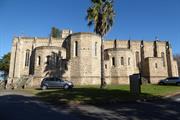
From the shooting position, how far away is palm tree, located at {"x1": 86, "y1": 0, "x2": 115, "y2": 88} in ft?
100

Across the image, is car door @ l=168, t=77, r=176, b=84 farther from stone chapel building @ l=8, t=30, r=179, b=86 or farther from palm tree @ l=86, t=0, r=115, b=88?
palm tree @ l=86, t=0, r=115, b=88

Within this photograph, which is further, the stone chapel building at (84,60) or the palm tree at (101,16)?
the stone chapel building at (84,60)

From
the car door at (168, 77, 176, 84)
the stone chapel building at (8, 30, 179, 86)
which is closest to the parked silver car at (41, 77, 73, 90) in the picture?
the stone chapel building at (8, 30, 179, 86)

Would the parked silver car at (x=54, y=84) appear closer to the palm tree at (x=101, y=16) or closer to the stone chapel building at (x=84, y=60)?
the palm tree at (x=101, y=16)

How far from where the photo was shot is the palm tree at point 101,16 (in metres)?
30.6

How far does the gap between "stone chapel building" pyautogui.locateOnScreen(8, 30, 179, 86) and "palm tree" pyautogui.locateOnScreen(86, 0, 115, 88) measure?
10.1 metres

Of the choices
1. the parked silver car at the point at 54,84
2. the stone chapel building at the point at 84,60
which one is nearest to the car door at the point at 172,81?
the stone chapel building at the point at 84,60

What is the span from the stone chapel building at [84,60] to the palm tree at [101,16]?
10.1 m

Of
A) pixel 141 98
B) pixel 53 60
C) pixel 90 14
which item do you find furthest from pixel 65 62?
pixel 141 98

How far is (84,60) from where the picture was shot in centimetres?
4019

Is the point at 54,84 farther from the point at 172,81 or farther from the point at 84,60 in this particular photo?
the point at 172,81

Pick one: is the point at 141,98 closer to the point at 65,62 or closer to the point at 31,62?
the point at 65,62

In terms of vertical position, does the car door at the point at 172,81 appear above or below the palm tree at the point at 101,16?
below

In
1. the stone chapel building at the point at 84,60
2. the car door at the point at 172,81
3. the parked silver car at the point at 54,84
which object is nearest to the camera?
the parked silver car at the point at 54,84
